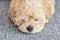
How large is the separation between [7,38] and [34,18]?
0.22 meters

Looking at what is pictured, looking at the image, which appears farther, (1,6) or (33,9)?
(1,6)

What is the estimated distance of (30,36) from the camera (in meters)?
1.13

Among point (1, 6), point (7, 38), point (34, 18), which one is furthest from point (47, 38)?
point (1, 6)

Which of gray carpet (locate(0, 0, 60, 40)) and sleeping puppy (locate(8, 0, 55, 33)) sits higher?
sleeping puppy (locate(8, 0, 55, 33))

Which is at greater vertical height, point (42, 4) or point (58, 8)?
point (42, 4)

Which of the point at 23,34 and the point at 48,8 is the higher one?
the point at 48,8

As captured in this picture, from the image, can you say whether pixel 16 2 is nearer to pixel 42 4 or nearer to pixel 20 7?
pixel 20 7

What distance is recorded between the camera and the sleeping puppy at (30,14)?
108 cm

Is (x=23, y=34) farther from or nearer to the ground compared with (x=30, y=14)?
nearer to the ground

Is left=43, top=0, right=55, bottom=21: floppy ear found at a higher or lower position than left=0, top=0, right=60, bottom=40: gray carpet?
higher

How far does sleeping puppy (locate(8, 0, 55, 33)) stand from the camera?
42.7 inches

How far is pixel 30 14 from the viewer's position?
1.08 meters

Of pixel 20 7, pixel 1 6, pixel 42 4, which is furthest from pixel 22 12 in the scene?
pixel 1 6

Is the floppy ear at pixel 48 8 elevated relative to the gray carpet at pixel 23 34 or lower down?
elevated
